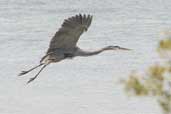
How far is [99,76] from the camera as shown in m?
14.6

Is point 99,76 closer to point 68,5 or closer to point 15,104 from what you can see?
point 15,104

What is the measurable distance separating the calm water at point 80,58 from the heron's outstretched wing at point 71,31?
809mm

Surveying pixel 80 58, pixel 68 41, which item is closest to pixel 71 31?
pixel 68 41

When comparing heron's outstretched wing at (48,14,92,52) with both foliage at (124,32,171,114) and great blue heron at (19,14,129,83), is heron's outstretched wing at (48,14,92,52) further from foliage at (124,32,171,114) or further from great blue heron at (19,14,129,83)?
foliage at (124,32,171,114)

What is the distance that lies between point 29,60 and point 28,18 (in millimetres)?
4424

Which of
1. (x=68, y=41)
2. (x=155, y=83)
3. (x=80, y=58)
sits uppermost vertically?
(x=155, y=83)

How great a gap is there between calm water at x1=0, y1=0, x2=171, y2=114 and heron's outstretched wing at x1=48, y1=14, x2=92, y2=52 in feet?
2.65

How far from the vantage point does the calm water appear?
13.0 m

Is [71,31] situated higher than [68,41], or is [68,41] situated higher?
[71,31]

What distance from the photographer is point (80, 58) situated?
1652 centimetres

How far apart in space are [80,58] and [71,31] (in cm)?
758

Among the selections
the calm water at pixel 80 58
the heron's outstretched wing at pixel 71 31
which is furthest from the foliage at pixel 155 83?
the heron's outstretched wing at pixel 71 31

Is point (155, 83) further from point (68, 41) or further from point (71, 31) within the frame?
point (68, 41)

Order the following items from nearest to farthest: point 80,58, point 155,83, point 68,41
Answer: point 155,83, point 68,41, point 80,58
